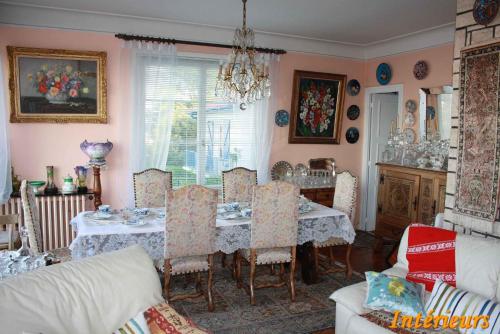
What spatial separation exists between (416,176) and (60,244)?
4.02 m

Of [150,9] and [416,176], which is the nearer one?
[150,9]

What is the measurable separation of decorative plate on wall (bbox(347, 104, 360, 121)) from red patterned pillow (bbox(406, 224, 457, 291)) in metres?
3.47

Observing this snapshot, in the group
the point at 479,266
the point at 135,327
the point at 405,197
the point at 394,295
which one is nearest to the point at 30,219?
the point at 135,327

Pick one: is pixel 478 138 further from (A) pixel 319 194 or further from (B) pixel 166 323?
(A) pixel 319 194

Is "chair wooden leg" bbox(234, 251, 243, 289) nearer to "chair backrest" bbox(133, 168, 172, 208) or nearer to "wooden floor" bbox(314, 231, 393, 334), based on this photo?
"chair backrest" bbox(133, 168, 172, 208)

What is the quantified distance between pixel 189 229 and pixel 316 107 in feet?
10.6

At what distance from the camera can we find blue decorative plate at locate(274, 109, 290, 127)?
5590mm

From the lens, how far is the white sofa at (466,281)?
93.1 inches

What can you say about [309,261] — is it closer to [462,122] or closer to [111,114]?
[462,122]

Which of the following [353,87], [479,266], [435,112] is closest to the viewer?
[479,266]

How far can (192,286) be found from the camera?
12.8 ft

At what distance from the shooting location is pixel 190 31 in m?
4.95

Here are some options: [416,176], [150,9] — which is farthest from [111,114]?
[416,176]
